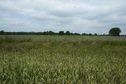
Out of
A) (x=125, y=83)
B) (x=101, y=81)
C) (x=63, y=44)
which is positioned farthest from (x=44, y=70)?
(x=63, y=44)

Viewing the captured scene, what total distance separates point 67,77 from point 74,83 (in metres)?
0.93

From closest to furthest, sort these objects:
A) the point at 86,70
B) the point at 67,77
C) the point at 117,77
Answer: the point at 67,77
the point at 117,77
the point at 86,70

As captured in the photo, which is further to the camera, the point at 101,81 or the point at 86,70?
the point at 86,70

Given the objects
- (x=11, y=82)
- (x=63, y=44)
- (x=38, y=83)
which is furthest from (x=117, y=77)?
(x=63, y=44)

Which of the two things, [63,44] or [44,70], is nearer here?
[44,70]

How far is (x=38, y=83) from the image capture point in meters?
8.76

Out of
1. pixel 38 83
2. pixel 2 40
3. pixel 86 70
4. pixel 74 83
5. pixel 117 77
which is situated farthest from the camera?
pixel 2 40

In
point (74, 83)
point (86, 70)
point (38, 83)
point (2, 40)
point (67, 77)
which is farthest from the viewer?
point (2, 40)

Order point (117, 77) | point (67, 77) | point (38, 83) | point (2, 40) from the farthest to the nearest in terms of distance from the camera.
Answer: point (2, 40)
point (117, 77)
point (67, 77)
point (38, 83)

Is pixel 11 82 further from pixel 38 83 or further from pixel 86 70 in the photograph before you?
pixel 86 70

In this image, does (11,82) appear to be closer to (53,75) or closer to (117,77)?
(53,75)

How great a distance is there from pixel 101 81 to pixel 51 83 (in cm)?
212

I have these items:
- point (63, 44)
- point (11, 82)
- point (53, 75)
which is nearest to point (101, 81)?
point (53, 75)

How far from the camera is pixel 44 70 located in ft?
38.0
